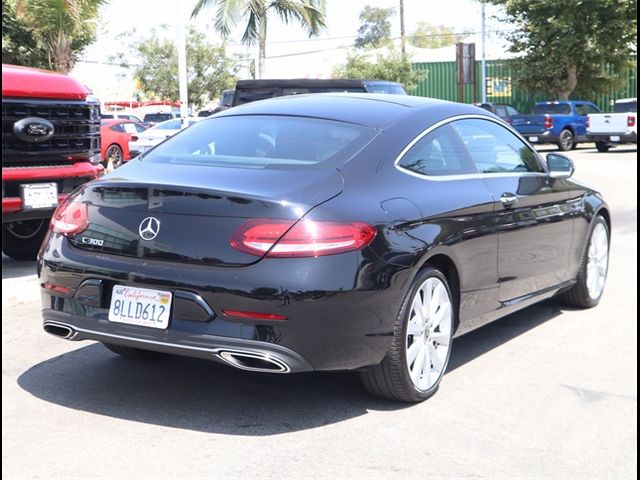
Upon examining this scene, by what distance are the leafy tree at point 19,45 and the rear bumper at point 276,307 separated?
22.6 metres

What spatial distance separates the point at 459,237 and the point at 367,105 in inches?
37.3

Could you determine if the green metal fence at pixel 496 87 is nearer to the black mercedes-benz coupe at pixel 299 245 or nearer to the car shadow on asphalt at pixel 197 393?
the black mercedes-benz coupe at pixel 299 245

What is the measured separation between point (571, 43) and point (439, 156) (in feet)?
109

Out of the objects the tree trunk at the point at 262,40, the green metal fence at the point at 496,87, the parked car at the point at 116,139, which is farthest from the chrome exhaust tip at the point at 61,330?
the green metal fence at the point at 496,87

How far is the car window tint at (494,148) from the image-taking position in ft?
17.9

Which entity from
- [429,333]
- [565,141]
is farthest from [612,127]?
[429,333]

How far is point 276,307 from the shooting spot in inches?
159

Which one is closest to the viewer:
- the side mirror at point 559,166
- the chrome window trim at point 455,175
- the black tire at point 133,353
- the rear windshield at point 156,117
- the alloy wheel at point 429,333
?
the alloy wheel at point 429,333

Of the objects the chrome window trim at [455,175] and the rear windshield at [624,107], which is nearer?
the chrome window trim at [455,175]

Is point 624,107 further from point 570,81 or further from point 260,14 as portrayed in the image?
point 260,14

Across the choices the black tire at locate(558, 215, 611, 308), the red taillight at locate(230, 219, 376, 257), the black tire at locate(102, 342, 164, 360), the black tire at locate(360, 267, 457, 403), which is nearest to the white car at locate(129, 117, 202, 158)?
the black tire at locate(558, 215, 611, 308)

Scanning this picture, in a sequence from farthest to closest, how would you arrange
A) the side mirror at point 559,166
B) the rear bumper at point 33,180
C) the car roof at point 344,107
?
the rear bumper at point 33,180 < the side mirror at point 559,166 < the car roof at point 344,107

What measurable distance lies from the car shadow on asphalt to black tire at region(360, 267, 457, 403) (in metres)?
0.08

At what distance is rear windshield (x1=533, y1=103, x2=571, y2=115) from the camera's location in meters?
30.4
